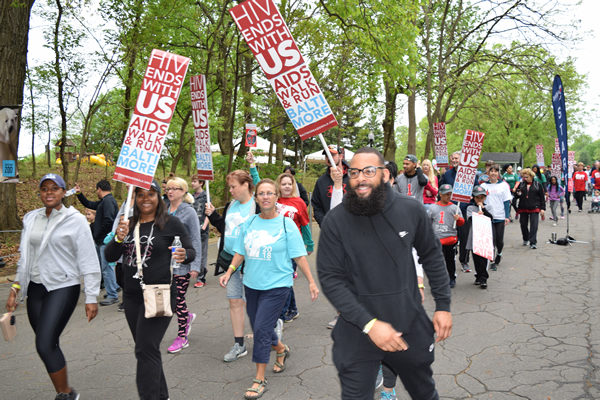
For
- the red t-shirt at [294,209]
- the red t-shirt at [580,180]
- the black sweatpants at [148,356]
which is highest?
the red t-shirt at [580,180]

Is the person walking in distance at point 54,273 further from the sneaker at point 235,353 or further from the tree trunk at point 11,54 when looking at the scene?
the tree trunk at point 11,54

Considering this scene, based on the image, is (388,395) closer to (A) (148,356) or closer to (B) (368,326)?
(B) (368,326)

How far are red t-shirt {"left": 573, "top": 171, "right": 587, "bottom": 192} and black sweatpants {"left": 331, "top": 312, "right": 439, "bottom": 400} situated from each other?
21.2m

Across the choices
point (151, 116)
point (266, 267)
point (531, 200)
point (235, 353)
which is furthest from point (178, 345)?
point (531, 200)

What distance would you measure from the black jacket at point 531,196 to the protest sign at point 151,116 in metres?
9.61

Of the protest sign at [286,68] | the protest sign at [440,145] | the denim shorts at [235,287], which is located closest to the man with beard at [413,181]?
the protest sign at [286,68]

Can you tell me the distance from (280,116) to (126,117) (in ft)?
18.5

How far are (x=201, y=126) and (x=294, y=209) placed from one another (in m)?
1.95

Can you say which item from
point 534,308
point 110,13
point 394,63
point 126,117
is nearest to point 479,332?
point 534,308

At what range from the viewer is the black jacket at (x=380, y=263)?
2553mm

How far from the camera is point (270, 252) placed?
423cm

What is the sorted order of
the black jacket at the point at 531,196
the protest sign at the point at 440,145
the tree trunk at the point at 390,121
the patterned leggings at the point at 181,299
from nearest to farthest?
the patterned leggings at the point at 181,299
the black jacket at the point at 531,196
the protest sign at the point at 440,145
the tree trunk at the point at 390,121

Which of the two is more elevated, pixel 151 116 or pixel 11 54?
pixel 11 54

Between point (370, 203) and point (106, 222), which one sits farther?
point (106, 222)
